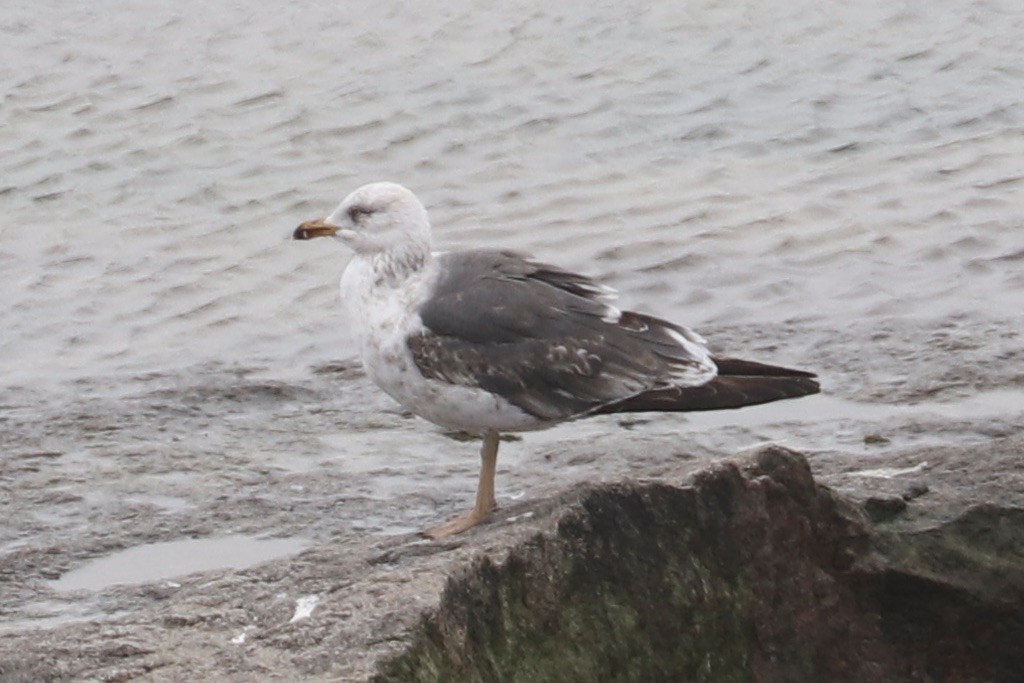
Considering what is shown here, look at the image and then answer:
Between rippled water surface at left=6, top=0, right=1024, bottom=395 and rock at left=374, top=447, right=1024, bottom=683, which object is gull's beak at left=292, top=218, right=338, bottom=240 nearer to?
rock at left=374, top=447, right=1024, bottom=683

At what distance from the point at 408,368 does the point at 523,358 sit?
35 cm

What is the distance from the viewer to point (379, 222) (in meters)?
→ 5.86

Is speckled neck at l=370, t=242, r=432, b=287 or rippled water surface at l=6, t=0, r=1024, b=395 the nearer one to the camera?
speckled neck at l=370, t=242, r=432, b=287

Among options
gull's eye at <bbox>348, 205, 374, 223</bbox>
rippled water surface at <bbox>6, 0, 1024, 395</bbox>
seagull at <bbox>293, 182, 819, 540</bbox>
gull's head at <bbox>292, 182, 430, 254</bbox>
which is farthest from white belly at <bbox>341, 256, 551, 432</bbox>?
rippled water surface at <bbox>6, 0, 1024, 395</bbox>

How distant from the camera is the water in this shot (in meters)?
6.95

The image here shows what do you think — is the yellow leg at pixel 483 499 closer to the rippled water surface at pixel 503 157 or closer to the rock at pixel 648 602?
the rock at pixel 648 602

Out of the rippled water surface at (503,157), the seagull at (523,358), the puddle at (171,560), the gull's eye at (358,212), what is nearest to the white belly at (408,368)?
the seagull at (523,358)

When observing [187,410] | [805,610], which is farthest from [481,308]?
[187,410]

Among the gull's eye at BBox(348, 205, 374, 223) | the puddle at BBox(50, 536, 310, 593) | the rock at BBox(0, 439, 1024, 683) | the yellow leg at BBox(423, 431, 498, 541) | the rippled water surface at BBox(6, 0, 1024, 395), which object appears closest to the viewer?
the rock at BBox(0, 439, 1024, 683)

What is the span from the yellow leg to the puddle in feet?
2.21

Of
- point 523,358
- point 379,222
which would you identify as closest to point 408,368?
point 523,358

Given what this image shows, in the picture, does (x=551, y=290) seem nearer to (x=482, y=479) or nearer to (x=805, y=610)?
(x=482, y=479)

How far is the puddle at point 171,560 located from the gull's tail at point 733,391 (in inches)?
49.1

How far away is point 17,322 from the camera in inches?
356
